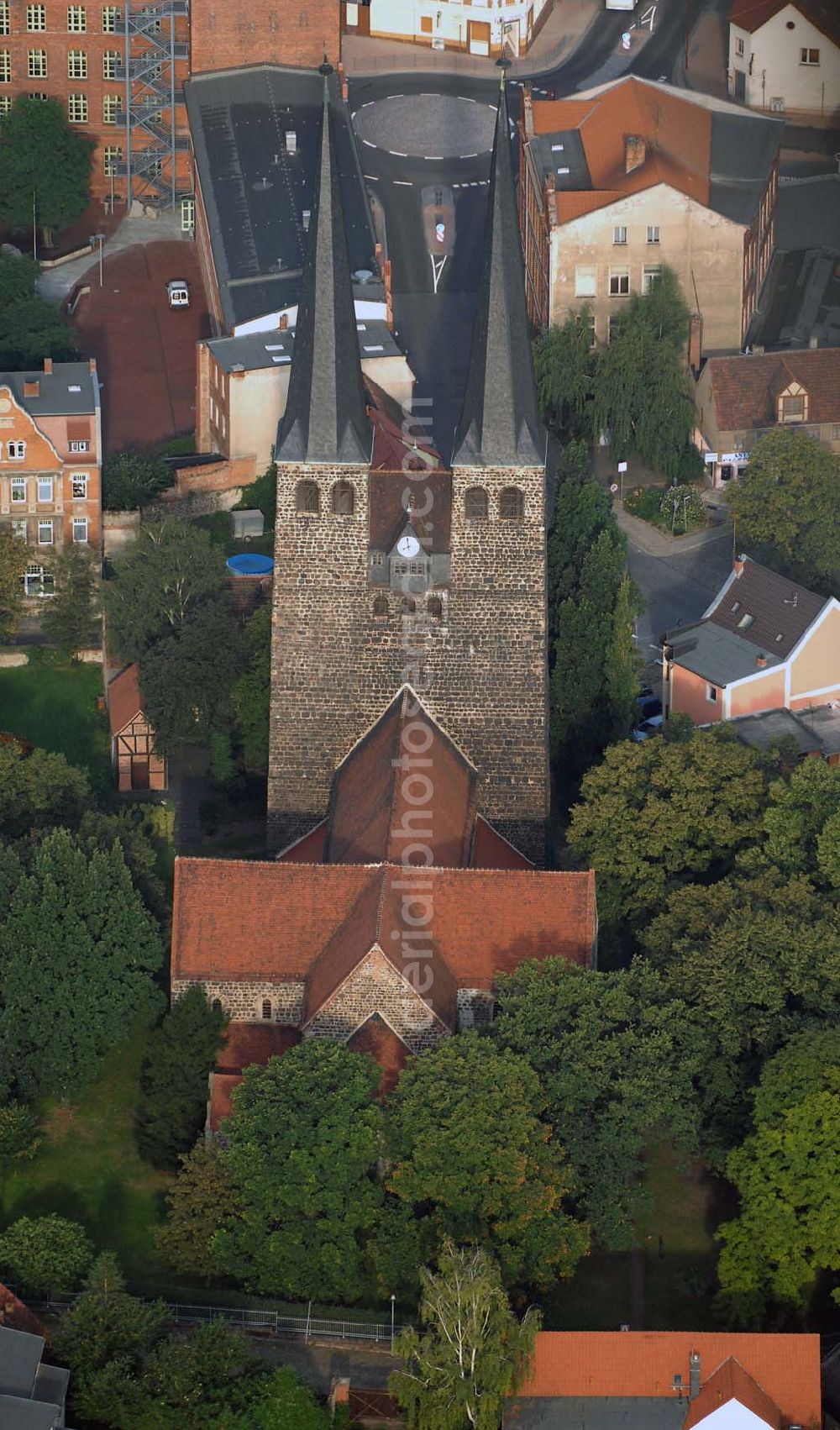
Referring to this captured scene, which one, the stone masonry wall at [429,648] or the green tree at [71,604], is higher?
the stone masonry wall at [429,648]

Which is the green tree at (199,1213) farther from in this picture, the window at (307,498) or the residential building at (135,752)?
the residential building at (135,752)

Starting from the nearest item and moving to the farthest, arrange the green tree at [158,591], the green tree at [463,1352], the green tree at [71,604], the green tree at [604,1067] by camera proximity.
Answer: the green tree at [463,1352]
the green tree at [604,1067]
the green tree at [158,591]
the green tree at [71,604]

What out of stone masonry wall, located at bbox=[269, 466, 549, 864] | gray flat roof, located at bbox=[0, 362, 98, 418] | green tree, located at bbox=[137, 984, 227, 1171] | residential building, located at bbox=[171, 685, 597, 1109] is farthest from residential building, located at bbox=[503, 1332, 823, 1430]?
gray flat roof, located at bbox=[0, 362, 98, 418]

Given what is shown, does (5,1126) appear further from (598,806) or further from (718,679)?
(718,679)

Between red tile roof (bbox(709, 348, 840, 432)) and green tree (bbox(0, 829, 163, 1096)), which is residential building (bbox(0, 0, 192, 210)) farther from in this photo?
green tree (bbox(0, 829, 163, 1096))

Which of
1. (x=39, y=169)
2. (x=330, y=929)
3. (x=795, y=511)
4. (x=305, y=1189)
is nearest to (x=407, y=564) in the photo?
(x=330, y=929)

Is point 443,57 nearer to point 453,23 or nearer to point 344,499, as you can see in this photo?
point 453,23

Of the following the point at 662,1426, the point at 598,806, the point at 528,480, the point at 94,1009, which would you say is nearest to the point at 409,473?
the point at 528,480

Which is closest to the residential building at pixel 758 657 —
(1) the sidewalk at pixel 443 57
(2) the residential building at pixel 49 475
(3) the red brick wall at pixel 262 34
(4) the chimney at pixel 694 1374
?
(2) the residential building at pixel 49 475
